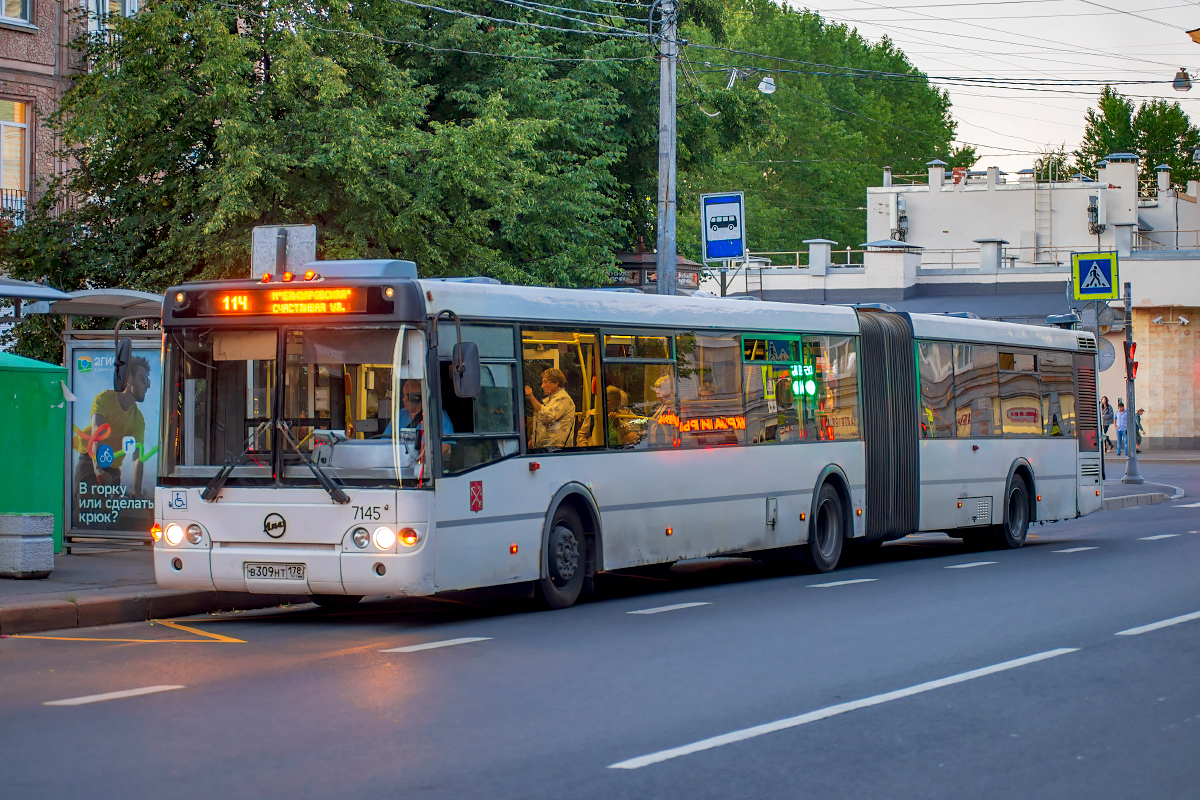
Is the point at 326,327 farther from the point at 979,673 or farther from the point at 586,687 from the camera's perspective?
the point at 979,673

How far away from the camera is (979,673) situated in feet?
30.9

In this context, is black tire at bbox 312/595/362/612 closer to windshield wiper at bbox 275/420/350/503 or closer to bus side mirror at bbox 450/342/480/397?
windshield wiper at bbox 275/420/350/503

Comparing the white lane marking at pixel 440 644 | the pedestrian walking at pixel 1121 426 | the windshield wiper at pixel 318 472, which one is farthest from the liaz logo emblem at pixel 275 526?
the pedestrian walking at pixel 1121 426

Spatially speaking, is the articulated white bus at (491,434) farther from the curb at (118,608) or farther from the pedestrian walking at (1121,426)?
the pedestrian walking at (1121,426)

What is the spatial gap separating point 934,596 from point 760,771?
24.3ft

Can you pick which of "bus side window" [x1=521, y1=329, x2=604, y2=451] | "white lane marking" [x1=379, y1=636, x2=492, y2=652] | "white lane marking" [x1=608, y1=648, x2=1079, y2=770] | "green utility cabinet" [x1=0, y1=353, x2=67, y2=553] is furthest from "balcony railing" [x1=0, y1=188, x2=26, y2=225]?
"white lane marking" [x1=608, y1=648, x2=1079, y2=770]

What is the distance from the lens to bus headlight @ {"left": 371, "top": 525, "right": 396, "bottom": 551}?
446 inches

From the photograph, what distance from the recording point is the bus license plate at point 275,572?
11.5 metres

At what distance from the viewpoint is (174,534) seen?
11961mm

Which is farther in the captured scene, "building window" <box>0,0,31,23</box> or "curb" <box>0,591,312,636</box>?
"building window" <box>0,0,31,23</box>

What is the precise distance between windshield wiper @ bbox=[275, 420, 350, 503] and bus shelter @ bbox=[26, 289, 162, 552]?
4842mm

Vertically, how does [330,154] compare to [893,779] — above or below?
above

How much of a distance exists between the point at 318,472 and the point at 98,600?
83.6 inches

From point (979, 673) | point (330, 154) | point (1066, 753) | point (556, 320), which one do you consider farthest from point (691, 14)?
point (1066, 753)
